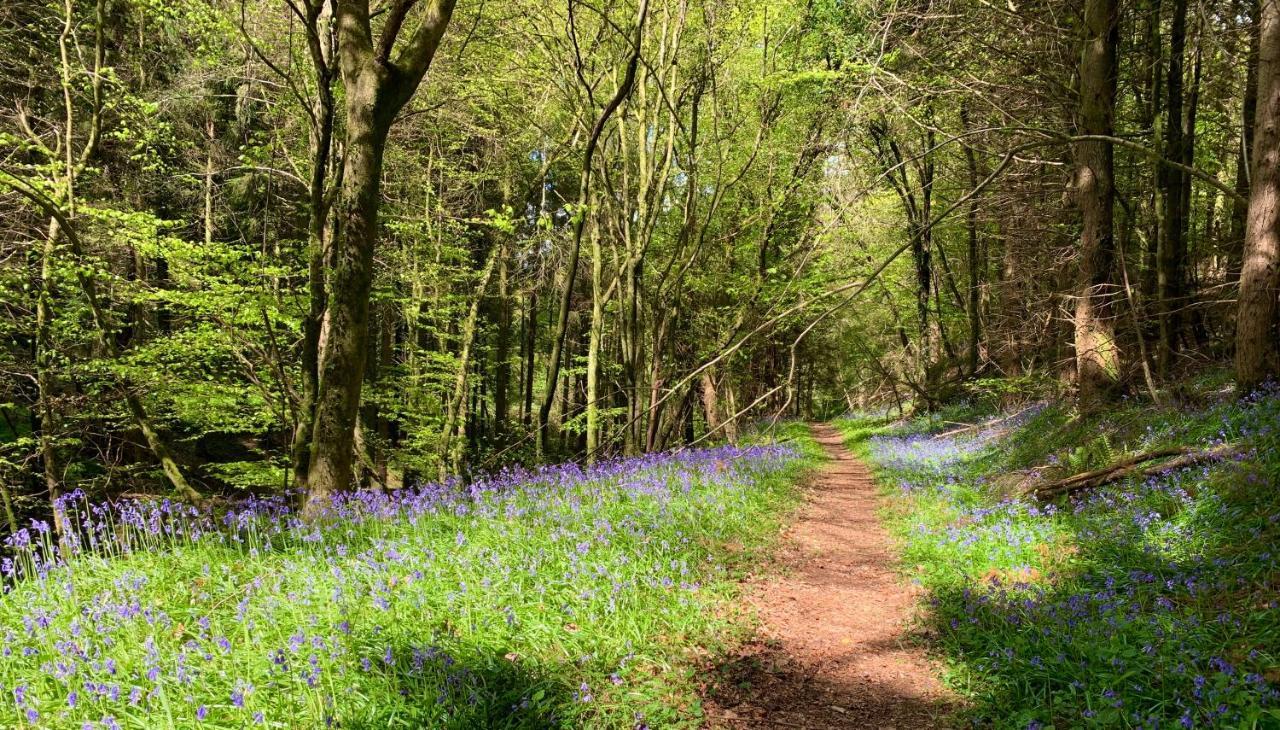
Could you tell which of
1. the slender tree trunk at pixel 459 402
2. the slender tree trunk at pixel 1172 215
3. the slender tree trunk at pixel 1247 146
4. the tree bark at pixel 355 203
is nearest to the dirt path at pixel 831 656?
the tree bark at pixel 355 203

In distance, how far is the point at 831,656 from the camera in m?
4.62

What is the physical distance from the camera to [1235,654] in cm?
333

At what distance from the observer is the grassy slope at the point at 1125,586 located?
10.5ft

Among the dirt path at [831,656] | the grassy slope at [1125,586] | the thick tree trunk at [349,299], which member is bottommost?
the dirt path at [831,656]

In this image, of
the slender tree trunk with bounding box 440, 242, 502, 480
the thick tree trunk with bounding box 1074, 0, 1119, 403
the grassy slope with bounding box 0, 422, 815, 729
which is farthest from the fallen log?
the slender tree trunk with bounding box 440, 242, 502, 480

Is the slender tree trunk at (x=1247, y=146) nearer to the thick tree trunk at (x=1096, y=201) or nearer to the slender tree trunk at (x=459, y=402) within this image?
the thick tree trunk at (x=1096, y=201)

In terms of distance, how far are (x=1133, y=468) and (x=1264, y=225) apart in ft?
8.86

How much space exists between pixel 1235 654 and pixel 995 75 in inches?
420

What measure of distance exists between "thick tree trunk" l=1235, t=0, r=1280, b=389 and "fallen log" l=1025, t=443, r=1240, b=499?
4.17 feet

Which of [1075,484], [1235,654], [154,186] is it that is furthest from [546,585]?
[154,186]

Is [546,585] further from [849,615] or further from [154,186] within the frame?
[154,186]

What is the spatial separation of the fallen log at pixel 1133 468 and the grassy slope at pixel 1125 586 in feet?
0.60

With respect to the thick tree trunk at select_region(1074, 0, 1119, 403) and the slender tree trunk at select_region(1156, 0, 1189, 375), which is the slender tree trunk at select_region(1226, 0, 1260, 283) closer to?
the slender tree trunk at select_region(1156, 0, 1189, 375)

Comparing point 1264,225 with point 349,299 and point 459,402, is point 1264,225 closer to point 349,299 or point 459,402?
point 349,299
